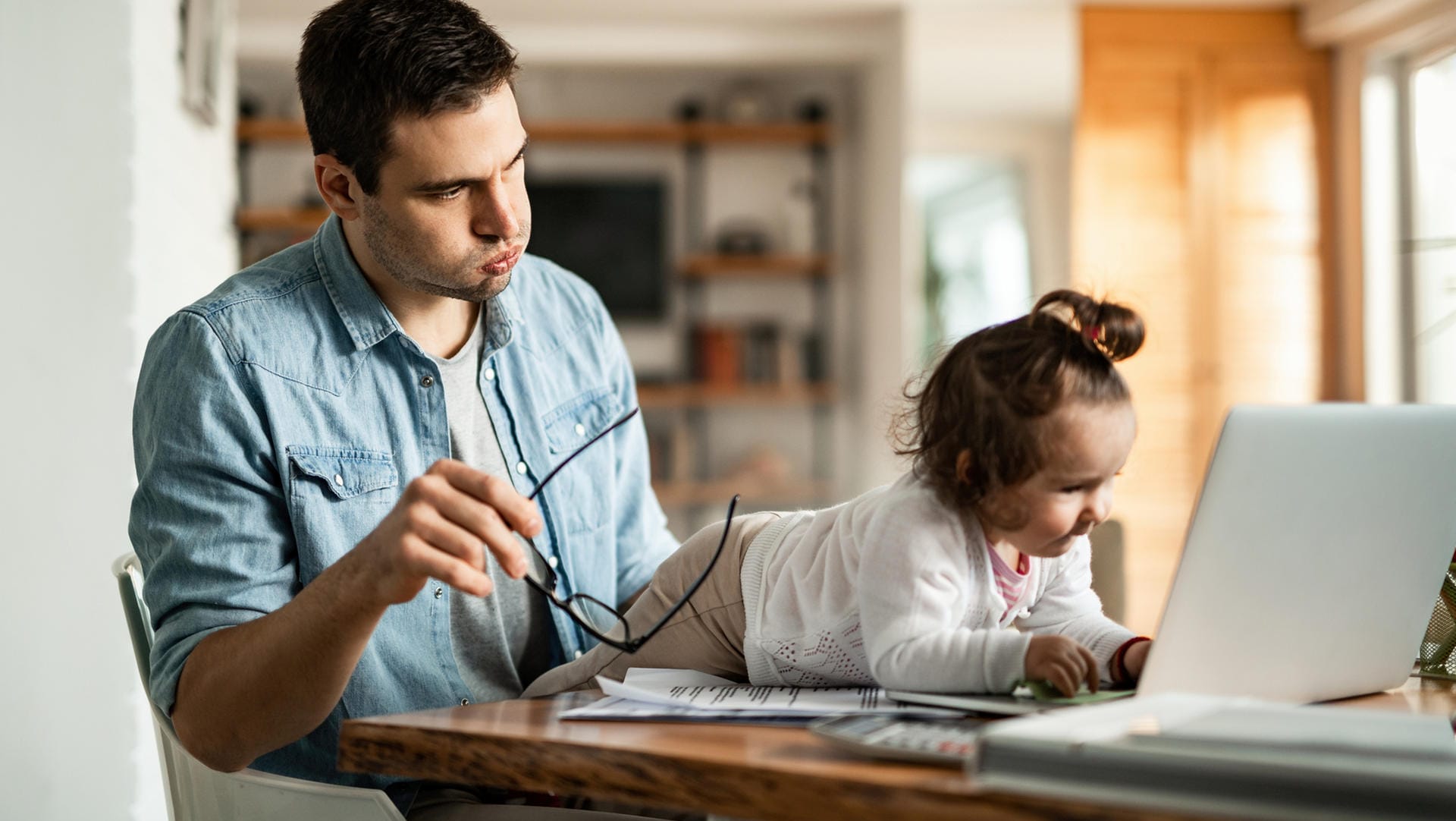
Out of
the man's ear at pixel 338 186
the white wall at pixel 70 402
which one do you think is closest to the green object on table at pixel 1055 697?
the man's ear at pixel 338 186

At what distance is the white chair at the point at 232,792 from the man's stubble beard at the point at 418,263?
0.40 metres

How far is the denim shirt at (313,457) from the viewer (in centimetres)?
110

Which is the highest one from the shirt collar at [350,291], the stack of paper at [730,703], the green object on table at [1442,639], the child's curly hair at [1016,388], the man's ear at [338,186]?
the man's ear at [338,186]

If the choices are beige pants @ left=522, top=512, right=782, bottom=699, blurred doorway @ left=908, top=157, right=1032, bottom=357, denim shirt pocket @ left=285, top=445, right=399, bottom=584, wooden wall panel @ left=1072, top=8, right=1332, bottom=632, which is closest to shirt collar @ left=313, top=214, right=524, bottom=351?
denim shirt pocket @ left=285, top=445, right=399, bottom=584

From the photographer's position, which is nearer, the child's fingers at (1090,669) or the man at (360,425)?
the child's fingers at (1090,669)

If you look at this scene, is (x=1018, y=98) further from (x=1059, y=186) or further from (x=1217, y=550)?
(x=1217, y=550)

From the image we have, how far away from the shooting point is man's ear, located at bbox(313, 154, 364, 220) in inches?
51.4

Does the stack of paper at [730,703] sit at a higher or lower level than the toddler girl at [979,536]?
lower

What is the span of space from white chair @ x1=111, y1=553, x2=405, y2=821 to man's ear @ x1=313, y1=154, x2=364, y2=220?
432 mm

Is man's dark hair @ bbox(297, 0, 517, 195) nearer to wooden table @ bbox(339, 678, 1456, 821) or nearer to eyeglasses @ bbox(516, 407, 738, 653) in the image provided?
eyeglasses @ bbox(516, 407, 738, 653)

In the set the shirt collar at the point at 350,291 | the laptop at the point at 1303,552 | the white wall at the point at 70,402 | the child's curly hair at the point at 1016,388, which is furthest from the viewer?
the white wall at the point at 70,402

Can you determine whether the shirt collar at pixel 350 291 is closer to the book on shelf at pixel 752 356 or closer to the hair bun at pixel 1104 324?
the hair bun at pixel 1104 324

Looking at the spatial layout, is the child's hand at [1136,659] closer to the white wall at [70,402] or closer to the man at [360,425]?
the man at [360,425]

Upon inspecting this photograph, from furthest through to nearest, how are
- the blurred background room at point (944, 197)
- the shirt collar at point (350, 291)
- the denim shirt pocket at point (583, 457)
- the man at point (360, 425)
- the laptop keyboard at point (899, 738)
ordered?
the blurred background room at point (944, 197) < the denim shirt pocket at point (583, 457) < the shirt collar at point (350, 291) < the man at point (360, 425) < the laptop keyboard at point (899, 738)
